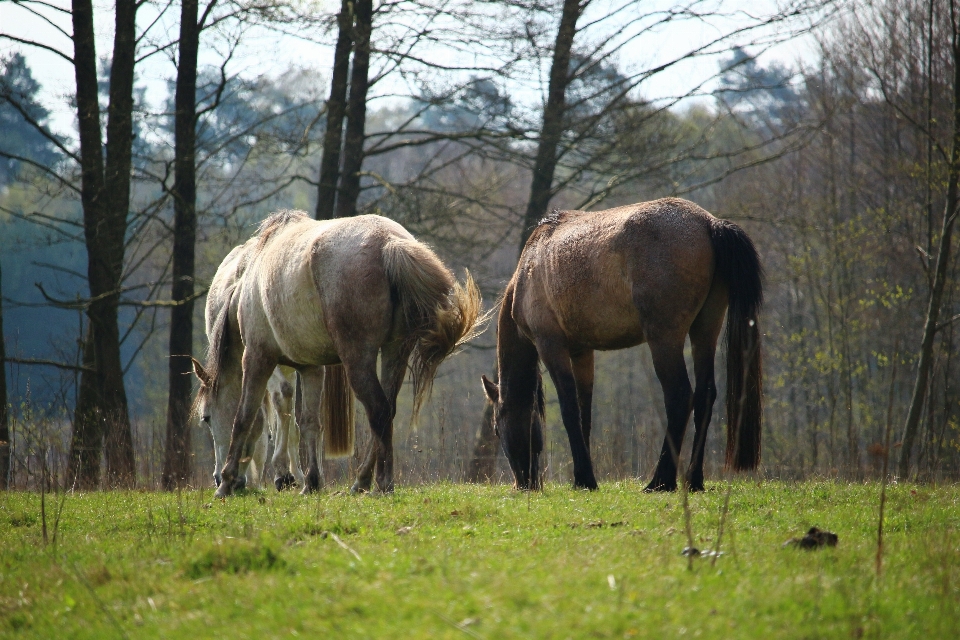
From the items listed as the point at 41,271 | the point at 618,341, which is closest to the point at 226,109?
the point at 41,271

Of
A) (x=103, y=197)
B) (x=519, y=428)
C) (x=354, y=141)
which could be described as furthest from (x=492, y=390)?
(x=354, y=141)

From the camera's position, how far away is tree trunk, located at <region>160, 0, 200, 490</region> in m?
13.3

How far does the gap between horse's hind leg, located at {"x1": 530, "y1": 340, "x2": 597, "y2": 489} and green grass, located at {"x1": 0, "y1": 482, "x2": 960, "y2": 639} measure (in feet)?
5.01

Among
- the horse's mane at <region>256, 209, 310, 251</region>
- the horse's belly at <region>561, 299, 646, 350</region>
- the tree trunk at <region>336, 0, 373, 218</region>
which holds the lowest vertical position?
the horse's belly at <region>561, 299, 646, 350</region>

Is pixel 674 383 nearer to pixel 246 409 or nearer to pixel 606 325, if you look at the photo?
pixel 606 325

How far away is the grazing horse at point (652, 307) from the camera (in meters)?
6.84

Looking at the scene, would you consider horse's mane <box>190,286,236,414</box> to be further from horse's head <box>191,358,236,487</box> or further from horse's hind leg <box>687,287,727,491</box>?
horse's hind leg <box>687,287,727,491</box>

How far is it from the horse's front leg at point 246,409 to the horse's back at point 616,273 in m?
2.48

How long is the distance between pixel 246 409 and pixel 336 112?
7325mm

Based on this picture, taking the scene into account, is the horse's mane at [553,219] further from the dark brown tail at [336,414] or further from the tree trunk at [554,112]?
the tree trunk at [554,112]

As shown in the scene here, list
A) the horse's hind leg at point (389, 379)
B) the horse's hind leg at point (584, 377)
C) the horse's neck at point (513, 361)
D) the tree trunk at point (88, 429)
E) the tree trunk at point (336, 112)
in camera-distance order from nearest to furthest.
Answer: the horse's hind leg at point (389, 379)
the horse's neck at point (513, 361)
the horse's hind leg at point (584, 377)
the tree trunk at point (88, 429)
the tree trunk at point (336, 112)

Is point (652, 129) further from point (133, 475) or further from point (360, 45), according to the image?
point (133, 475)

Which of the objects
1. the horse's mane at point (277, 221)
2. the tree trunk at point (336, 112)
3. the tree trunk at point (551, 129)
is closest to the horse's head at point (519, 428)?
the horse's mane at point (277, 221)

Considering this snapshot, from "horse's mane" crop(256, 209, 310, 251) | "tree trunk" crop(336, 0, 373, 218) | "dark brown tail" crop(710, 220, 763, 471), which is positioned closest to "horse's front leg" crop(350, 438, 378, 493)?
"horse's mane" crop(256, 209, 310, 251)
